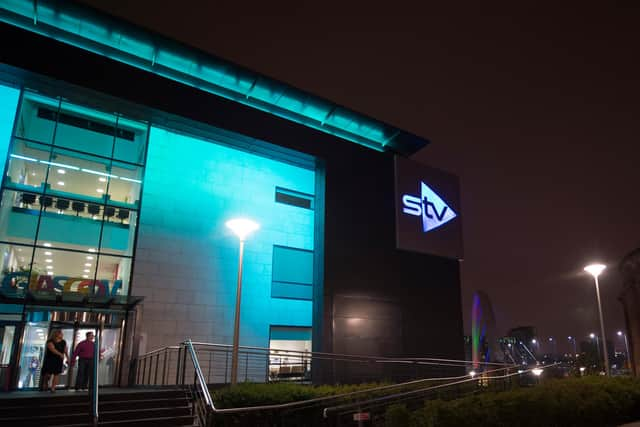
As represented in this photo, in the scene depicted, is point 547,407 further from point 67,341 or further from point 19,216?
point 19,216

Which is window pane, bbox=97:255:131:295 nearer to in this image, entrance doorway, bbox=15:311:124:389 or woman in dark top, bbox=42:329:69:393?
entrance doorway, bbox=15:311:124:389

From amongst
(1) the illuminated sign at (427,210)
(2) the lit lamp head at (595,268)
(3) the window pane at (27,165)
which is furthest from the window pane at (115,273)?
(2) the lit lamp head at (595,268)

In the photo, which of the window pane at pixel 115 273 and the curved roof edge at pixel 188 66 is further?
the curved roof edge at pixel 188 66

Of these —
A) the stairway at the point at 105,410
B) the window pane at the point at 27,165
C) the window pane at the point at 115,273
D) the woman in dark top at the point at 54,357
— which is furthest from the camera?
the window pane at the point at 115,273

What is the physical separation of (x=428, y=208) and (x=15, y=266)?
17.6m

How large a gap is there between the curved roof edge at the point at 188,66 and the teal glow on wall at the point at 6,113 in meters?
2.37

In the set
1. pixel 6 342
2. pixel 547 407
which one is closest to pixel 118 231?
pixel 6 342

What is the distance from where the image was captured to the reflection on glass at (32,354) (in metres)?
15.4

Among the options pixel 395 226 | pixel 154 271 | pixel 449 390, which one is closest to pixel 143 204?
pixel 154 271

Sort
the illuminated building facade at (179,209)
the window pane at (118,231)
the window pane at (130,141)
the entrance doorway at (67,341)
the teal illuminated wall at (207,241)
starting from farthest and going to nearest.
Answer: the window pane at (130,141), the teal illuminated wall at (207,241), the window pane at (118,231), the illuminated building facade at (179,209), the entrance doorway at (67,341)

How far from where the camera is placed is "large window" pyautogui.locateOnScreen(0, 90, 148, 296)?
16.5 meters

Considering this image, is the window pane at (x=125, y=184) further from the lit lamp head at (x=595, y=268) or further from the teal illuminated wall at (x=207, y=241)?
the lit lamp head at (x=595, y=268)

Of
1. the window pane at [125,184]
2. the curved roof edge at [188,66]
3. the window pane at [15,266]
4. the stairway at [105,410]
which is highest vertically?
the curved roof edge at [188,66]

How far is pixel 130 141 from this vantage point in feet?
63.6
